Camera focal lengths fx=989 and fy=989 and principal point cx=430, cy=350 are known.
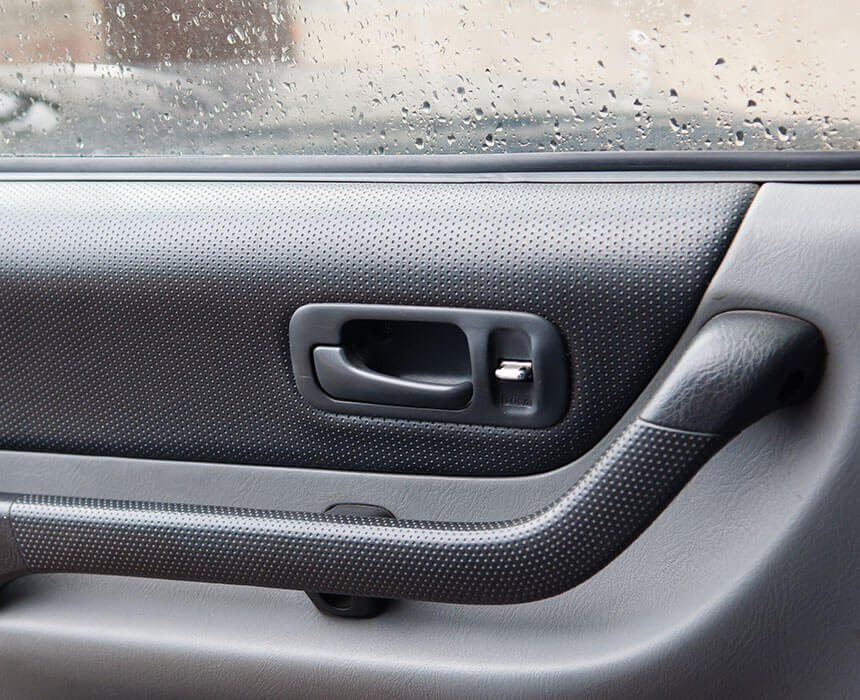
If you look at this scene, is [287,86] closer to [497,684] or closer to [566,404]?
[566,404]

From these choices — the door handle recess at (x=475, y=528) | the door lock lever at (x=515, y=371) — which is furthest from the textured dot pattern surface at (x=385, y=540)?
the door lock lever at (x=515, y=371)

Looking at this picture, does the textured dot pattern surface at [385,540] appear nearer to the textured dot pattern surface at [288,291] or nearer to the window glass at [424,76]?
the textured dot pattern surface at [288,291]

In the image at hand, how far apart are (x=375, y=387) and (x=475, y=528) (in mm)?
180

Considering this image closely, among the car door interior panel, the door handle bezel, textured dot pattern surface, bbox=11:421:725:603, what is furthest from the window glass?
textured dot pattern surface, bbox=11:421:725:603

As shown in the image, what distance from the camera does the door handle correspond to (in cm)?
101

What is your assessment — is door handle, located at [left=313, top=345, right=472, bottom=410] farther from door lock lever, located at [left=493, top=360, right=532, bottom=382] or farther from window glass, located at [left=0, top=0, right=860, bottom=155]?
window glass, located at [left=0, top=0, right=860, bottom=155]

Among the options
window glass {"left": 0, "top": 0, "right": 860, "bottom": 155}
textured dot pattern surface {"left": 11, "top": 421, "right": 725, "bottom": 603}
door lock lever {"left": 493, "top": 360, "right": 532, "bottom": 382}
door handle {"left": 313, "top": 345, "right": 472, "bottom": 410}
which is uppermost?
window glass {"left": 0, "top": 0, "right": 860, "bottom": 155}

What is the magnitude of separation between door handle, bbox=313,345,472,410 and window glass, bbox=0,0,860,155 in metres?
0.23

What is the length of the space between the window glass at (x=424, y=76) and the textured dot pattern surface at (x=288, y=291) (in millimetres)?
73

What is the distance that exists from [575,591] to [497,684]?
0.12 meters

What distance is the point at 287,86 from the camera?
1.11 m

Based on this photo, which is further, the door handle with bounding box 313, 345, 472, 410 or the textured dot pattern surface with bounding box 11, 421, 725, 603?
the door handle with bounding box 313, 345, 472, 410

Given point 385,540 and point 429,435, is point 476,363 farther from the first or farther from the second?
point 385,540

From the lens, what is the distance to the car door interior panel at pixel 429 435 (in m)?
0.89
